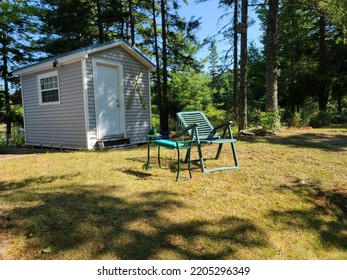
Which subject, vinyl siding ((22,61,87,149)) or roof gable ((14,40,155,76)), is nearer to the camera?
roof gable ((14,40,155,76))

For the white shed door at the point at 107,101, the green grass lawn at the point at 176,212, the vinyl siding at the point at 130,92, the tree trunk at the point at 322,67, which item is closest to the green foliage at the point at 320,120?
the tree trunk at the point at 322,67

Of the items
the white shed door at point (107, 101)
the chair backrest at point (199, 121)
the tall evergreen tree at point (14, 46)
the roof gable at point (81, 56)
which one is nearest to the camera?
the chair backrest at point (199, 121)

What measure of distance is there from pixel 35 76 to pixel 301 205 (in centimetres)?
880

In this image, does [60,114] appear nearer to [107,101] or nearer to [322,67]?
[107,101]

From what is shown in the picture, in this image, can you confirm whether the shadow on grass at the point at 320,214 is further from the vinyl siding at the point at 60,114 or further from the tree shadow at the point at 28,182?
the vinyl siding at the point at 60,114

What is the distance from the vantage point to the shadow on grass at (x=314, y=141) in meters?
5.87

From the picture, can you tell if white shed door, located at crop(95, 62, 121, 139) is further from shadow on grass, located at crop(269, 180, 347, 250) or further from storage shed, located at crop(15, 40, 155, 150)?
shadow on grass, located at crop(269, 180, 347, 250)

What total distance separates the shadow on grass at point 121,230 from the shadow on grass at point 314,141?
13.1ft

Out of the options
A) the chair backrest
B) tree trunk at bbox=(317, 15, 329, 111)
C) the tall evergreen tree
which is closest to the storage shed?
the chair backrest

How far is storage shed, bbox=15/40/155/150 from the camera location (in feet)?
24.7

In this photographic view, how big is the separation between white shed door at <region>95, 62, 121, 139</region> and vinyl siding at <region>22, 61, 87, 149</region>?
0.51 m

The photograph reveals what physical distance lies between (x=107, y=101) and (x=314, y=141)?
225 inches
